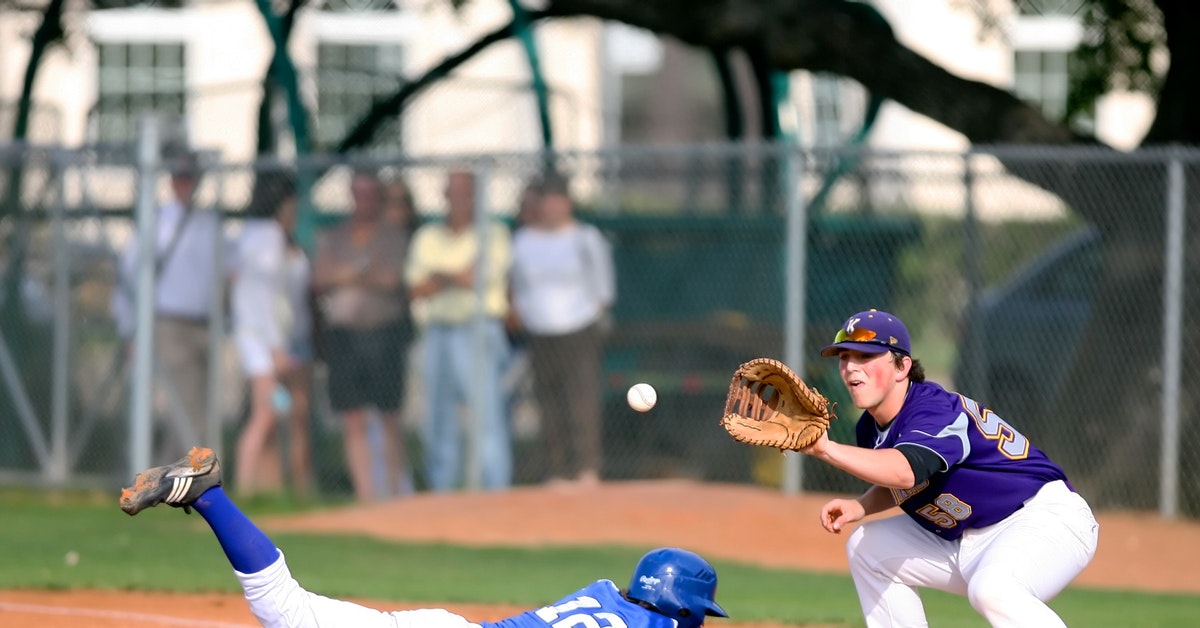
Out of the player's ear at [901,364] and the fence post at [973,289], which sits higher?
the player's ear at [901,364]

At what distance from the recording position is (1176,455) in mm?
11180

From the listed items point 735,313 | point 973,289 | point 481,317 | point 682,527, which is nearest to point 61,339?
point 481,317

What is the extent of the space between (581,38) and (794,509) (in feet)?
63.8

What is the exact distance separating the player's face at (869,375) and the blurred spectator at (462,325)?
6.51m

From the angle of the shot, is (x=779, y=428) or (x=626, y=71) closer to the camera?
(x=779, y=428)

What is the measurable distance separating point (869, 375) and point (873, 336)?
142mm

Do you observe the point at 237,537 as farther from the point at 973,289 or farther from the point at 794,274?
the point at 973,289

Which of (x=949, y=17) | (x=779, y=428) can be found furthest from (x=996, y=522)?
(x=949, y=17)

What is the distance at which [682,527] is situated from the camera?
10742 mm

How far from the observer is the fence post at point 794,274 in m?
11.3

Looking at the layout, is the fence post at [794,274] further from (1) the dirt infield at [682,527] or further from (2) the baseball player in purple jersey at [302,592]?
(2) the baseball player in purple jersey at [302,592]

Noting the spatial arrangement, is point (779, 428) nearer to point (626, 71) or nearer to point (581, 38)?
point (581, 38)

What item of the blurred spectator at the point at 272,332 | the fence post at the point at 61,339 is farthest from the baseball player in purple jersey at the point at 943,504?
the fence post at the point at 61,339

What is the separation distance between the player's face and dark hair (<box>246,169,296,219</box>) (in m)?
7.63
